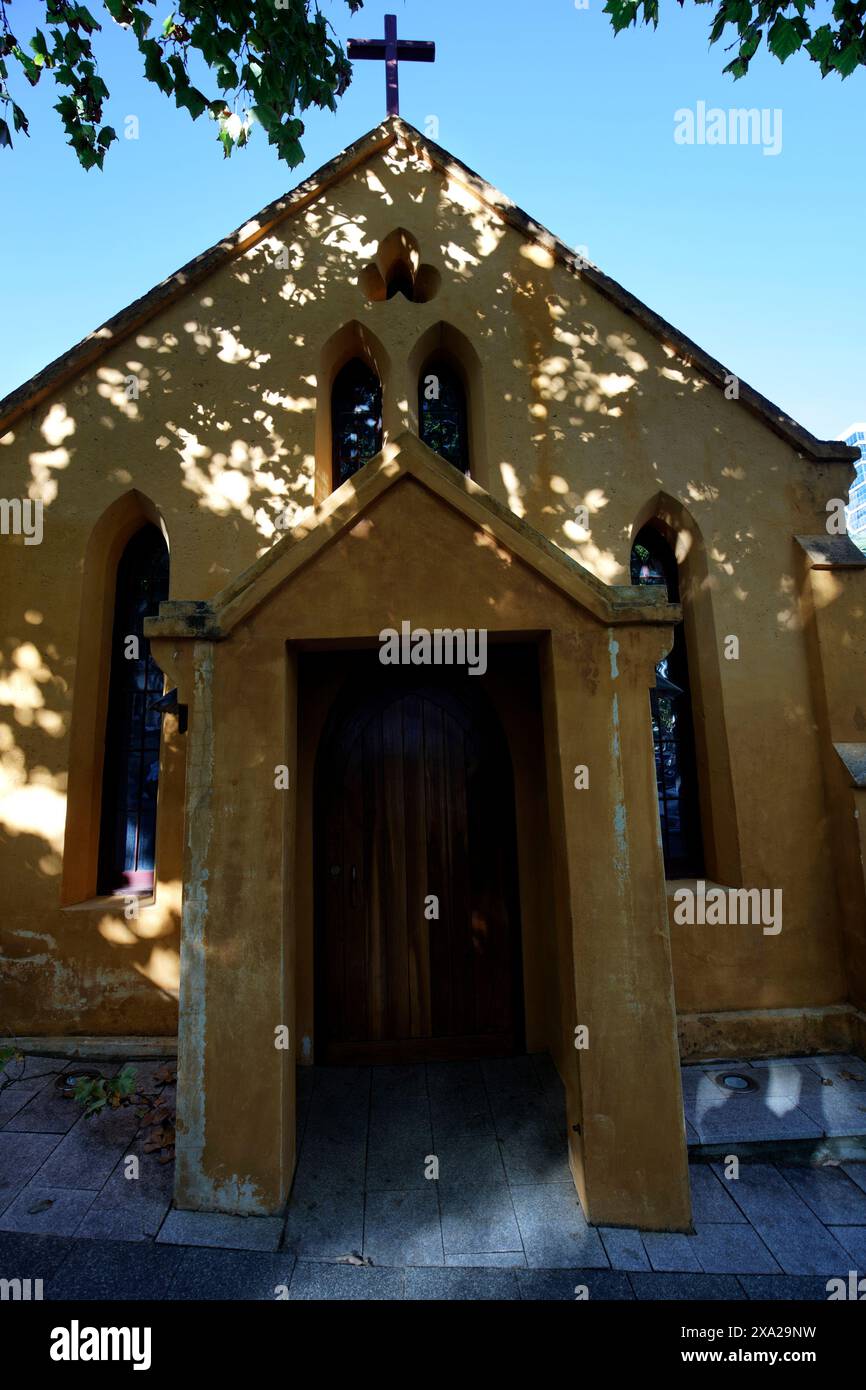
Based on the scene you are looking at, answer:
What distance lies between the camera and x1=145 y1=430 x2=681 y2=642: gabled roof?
146 inches

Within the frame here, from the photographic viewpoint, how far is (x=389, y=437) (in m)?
5.31

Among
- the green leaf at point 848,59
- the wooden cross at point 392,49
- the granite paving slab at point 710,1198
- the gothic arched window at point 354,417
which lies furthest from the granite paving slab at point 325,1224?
the wooden cross at point 392,49

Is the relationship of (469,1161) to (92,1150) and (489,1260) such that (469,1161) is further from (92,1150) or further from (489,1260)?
(92,1150)

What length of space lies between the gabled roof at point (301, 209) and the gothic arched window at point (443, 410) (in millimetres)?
1509

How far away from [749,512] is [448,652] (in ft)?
12.0

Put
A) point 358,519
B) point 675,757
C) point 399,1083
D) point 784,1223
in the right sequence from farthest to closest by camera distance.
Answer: point 675,757
point 399,1083
point 358,519
point 784,1223

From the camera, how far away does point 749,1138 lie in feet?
12.9

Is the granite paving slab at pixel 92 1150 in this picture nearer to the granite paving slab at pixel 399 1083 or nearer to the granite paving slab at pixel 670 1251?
the granite paving slab at pixel 399 1083

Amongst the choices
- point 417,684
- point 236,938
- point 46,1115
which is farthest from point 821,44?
point 46,1115

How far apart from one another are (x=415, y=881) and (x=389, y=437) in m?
3.76

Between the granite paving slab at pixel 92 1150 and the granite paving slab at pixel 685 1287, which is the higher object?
the granite paving slab at pixel 92 1150

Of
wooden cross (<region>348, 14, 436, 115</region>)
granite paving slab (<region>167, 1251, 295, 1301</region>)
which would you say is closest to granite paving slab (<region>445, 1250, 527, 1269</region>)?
granite paving slab (<region>167, 1251, 295, 1301</region>)

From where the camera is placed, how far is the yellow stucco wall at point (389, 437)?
5.12 meters

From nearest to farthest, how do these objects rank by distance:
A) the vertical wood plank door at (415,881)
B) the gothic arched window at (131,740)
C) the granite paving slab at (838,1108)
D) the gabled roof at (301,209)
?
the granite paving slab at (838,1108) < the vertical wood plank door at (415,881) < the gothic arched window at (131,740) < the gabled roof at (301,209)
